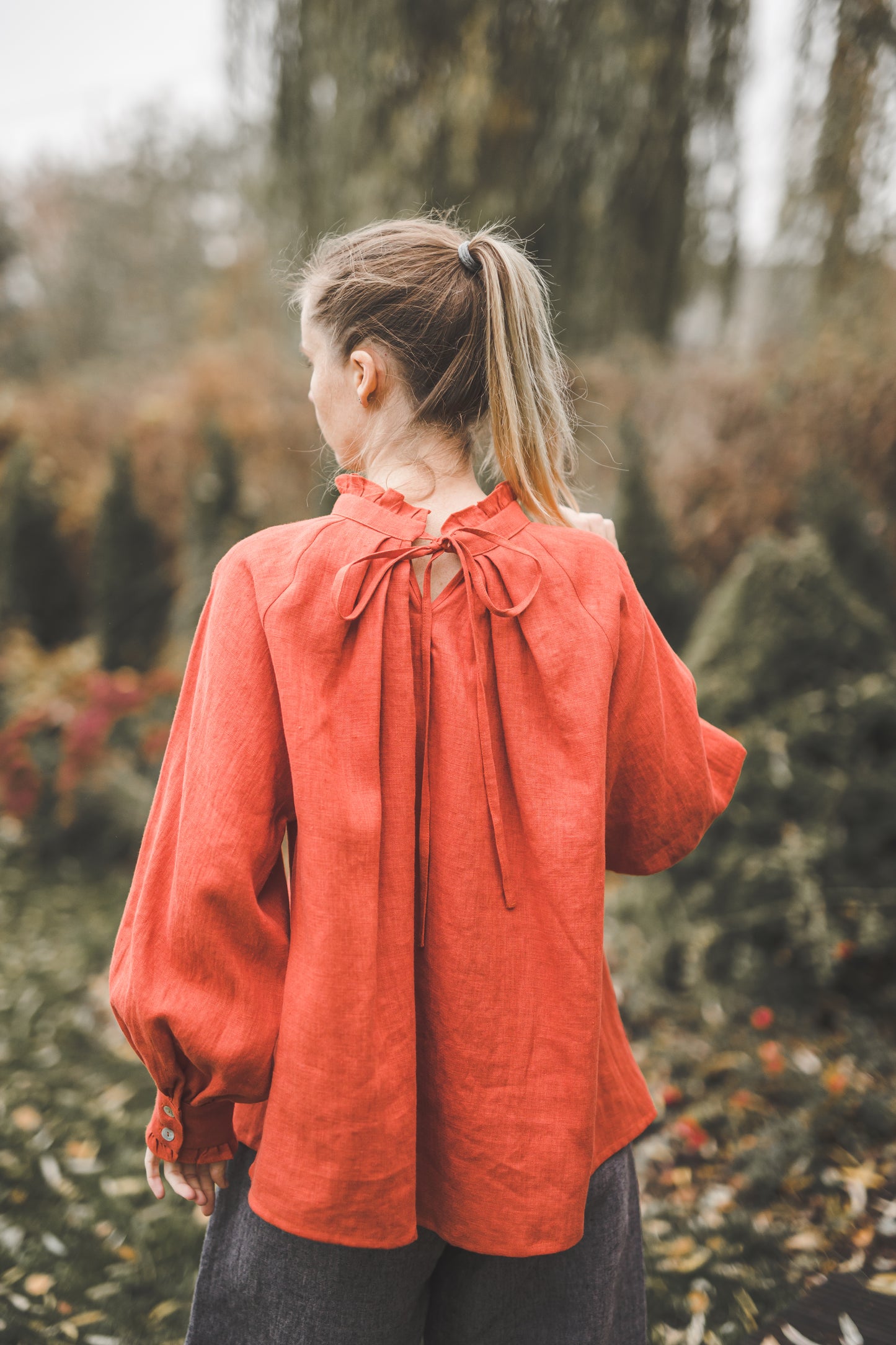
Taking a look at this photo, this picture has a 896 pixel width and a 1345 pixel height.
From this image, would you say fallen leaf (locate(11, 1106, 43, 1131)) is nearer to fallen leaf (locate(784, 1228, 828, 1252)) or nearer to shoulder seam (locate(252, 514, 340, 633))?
fallen leaf (locate(784, 1228, 828, 1252))

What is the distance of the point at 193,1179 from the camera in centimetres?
114

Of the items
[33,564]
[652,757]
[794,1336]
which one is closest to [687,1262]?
[794,1336]

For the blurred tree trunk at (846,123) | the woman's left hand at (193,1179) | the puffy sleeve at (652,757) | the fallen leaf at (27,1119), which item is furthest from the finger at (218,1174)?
the blurred tree trunk at (846,123)

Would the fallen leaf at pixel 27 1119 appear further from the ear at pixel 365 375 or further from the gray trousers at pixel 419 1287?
the ear at pixel 365 375

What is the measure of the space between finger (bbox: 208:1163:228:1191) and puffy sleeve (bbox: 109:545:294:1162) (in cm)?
7

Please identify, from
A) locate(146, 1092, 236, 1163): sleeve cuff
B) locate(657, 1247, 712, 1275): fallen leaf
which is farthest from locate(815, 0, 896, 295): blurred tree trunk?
locate(146, 1092, 236, 1163): sleeve cuff

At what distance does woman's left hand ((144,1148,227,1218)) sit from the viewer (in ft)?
3.68

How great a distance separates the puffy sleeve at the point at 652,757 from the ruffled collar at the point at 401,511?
0.19 meters

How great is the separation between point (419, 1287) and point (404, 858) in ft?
1.96

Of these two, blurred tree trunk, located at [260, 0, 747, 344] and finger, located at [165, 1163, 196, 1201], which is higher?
blurred tree trunk, located at [260, 0, 747, 344]

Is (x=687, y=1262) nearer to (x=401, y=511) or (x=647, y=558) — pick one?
(x=401, y=511)

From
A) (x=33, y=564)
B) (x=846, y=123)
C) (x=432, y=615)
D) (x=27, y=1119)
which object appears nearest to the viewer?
(x=432, y=615)

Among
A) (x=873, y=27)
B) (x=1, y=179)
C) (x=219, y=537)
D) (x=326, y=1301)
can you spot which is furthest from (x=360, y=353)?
(x=1, y=179)

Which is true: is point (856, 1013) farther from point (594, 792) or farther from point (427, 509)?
point (427, 509)
